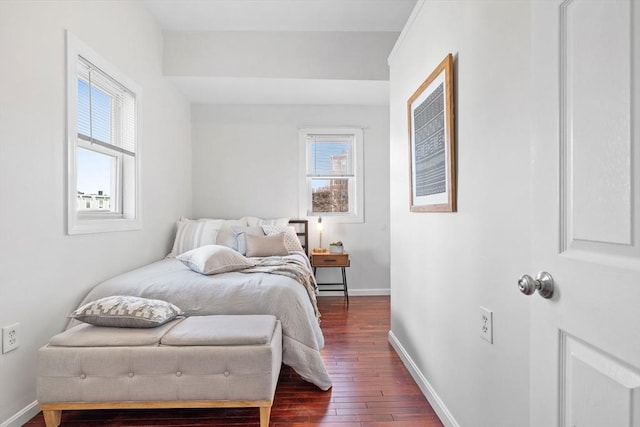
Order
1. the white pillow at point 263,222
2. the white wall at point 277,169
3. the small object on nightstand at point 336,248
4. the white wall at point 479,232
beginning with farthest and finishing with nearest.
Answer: the white wall at point 277,169
the small object on nightstand at point 336,248
the white pillow at point 263,222
the white wall at point 479,232

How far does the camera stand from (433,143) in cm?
195

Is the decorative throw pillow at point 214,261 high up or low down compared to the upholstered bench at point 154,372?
up

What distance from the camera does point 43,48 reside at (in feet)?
6.72

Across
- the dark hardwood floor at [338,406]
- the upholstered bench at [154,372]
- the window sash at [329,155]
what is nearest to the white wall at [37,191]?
the upholstered bench at [154,372]

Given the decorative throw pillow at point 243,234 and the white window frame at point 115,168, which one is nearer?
the white window frame at point 115,168

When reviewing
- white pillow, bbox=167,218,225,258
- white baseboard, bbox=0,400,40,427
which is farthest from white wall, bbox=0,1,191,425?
white pillow, bbox=167,218,225,258

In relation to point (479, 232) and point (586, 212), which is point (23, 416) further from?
point (586, 212)

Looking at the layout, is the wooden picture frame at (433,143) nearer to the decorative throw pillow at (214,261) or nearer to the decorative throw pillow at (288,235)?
the decorative throw pillow at (214,261)

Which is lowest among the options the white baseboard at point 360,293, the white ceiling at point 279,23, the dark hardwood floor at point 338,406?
the dark hardwood floor at point 338,406

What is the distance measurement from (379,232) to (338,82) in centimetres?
198

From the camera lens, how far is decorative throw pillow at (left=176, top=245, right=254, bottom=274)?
2534mm

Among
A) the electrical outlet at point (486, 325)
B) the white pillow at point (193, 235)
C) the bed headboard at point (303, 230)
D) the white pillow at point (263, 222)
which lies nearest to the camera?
the electrical outlet at point (486, 325)

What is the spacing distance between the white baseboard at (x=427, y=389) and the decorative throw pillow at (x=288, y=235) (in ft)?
4.87

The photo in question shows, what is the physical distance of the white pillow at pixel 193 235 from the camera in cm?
372
